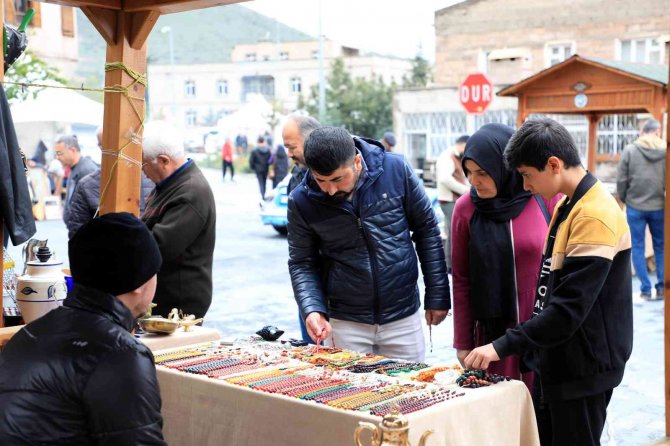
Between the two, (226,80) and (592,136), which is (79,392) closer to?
(592,136)

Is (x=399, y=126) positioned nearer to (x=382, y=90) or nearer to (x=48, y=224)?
(x=382, y=90)

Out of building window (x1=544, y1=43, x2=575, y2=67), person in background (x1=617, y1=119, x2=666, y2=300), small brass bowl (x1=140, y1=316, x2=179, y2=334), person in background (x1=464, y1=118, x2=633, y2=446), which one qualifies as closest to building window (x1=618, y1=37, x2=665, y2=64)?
building window (x1=544, y1=43, x2=575, y2=67)

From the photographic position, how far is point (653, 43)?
26406 mm

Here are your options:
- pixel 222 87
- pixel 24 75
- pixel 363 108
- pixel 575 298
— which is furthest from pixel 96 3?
pixel 222 87

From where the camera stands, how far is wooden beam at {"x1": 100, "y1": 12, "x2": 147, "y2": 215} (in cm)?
377

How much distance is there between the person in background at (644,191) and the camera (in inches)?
340

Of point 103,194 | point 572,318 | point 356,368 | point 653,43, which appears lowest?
point 356,368

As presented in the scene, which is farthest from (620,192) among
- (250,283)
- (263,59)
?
(263,59)

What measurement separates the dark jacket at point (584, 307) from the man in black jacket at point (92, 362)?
1206 millimetres

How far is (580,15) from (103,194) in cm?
2680

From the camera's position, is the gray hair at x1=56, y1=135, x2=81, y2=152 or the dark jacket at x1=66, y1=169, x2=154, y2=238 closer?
the dark jacket at x1=66, y1=169, x2=154, y2=238

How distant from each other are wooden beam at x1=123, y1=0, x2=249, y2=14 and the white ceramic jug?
113cm

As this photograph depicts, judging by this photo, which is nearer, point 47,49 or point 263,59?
point 47,49

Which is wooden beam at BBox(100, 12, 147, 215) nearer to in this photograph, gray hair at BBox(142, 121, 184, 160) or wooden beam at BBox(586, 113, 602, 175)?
gray hair at BBox(142, 121, 184, 160)
